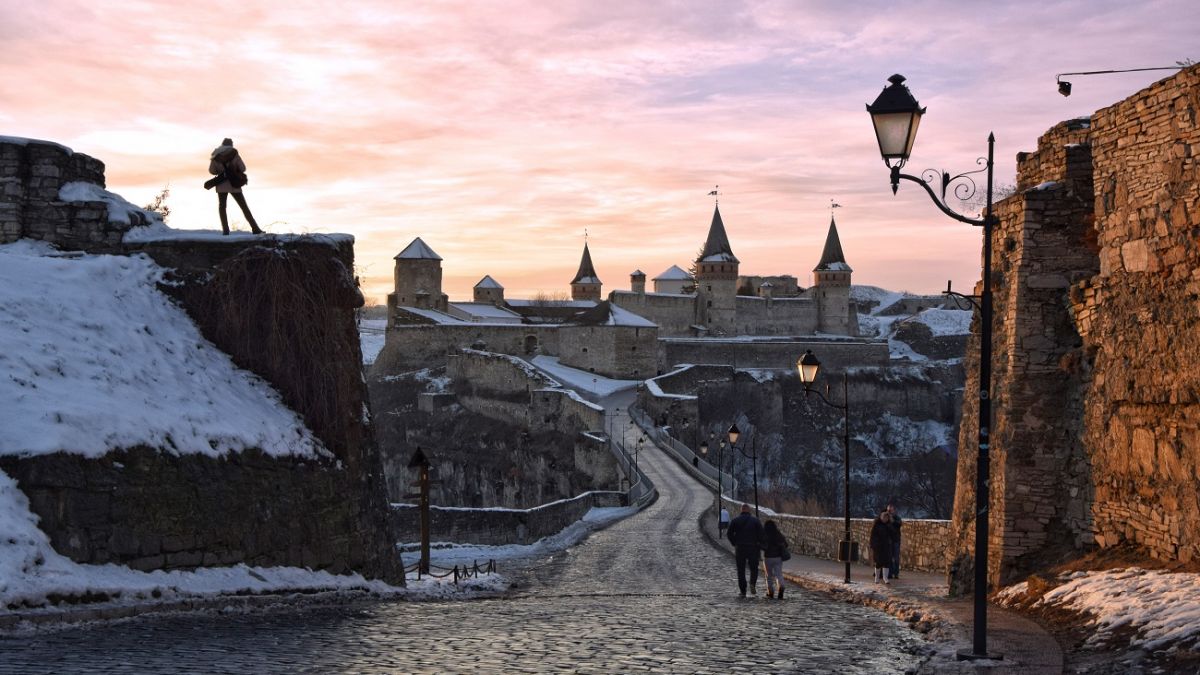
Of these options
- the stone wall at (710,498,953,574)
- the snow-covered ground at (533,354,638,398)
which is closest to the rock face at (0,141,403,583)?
the stone wall at (710,498,953,574)

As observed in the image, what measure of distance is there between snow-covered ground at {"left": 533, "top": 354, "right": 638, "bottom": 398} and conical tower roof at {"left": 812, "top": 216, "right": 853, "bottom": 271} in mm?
36732

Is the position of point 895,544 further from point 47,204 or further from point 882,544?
point 47,204

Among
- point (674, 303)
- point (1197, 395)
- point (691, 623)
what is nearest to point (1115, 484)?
point (1197, 395)

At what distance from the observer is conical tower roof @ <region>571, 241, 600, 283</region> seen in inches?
4405

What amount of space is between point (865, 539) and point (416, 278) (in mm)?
72860

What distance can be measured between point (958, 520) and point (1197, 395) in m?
5.02

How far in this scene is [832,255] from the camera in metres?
104

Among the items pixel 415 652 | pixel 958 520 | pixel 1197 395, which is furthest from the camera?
pixel 958 520

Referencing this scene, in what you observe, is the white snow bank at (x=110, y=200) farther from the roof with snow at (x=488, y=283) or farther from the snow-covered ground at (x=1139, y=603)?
the roof with snow at (x=488, y=283)

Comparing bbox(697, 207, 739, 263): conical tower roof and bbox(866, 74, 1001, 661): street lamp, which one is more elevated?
bbox(697, 207, 739, 263): conical tower roof

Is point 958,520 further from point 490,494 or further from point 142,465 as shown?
point 490,494

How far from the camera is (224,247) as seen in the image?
13.1 m

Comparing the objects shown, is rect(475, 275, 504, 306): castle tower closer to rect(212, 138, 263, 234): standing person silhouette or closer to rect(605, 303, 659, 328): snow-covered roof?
rect(605, 303, 659, 328): snow-covered roof

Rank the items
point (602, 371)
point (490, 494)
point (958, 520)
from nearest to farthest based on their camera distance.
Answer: point (958, 520), point (490, 494), point (602, 371)
